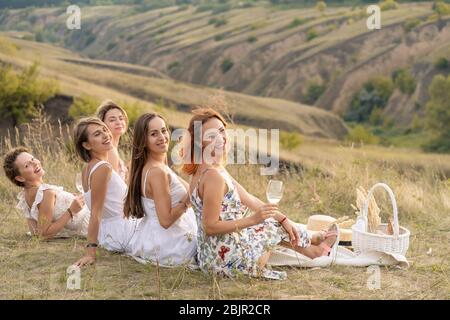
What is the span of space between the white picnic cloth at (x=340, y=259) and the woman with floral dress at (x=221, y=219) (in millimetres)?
171

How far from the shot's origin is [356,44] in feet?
316

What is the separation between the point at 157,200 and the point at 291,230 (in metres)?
1.05

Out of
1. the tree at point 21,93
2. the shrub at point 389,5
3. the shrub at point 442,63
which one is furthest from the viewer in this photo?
the shrub at point 389,5

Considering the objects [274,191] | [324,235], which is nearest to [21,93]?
[324,235]

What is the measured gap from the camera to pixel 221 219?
15.7 ft

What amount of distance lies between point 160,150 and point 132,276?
39.0 inches

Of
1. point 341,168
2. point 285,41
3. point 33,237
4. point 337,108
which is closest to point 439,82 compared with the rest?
point 337,108

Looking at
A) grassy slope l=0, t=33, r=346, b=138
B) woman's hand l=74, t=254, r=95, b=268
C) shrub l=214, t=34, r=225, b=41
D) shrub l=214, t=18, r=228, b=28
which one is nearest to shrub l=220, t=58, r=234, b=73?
shrub l=214, t=34, r=225, b=41

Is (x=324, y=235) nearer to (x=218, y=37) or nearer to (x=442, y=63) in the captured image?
(x=442, y=63)

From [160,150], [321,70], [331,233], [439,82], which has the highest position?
[321,70]

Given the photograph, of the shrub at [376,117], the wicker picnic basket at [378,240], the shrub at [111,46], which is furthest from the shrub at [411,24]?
the wicker picnic basket at [378,240]

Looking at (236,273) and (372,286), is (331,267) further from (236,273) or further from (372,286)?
(236,273)

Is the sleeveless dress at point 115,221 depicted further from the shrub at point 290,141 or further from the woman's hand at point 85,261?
the shrub at point 290,141

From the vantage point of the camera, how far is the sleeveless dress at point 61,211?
6.00 m
